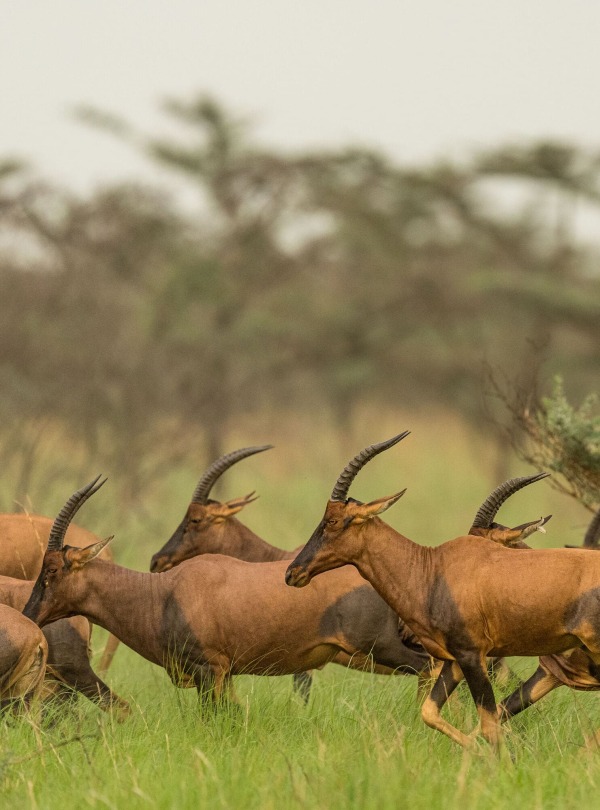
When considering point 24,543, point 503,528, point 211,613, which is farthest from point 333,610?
point 24,543

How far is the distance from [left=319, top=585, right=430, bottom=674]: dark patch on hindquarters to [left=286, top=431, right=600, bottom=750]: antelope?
0.67 meters

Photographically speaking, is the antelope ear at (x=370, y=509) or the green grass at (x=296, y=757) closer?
the green grass at (x=296, y=757)

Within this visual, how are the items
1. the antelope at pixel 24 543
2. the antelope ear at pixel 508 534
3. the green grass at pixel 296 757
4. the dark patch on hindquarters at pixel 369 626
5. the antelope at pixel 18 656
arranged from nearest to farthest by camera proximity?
the green grass at pixel 296 757 < the antelope at pixel 18 656 < the antelope ear at pixel 508 534 < the dark patch on hindquarters at pixel 369 626 < the antelope at pixel 24 543

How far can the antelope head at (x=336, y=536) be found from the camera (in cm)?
707

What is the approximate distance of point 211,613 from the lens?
25.4 ft

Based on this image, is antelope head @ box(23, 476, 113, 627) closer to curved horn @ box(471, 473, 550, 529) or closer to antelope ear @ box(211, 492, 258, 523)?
antelope ear @ box(211, 492, 258, 523)

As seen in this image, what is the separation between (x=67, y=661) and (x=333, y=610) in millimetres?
1625

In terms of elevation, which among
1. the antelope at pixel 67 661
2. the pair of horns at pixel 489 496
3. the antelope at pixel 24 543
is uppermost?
the pair of horns at pixel 489 496

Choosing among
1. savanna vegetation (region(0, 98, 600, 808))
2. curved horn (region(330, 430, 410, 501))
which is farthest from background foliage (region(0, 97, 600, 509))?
curved horn (region(330, 430, 410, 501))

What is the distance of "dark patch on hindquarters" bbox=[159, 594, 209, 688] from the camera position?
771 cm

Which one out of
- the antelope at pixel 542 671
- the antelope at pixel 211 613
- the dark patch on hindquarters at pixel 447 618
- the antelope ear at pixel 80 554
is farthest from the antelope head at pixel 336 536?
the antelope ear at pixel 80 554

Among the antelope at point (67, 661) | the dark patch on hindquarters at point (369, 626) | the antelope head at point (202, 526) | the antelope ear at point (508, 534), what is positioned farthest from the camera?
the antelope head at point (202, 526)

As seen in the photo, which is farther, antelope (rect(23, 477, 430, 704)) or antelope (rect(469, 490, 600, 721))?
antelope (rect(23, 477, 430, 704))

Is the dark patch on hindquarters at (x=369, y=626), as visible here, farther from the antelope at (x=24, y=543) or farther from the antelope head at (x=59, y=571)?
the antelope at (x=24, y=543)
